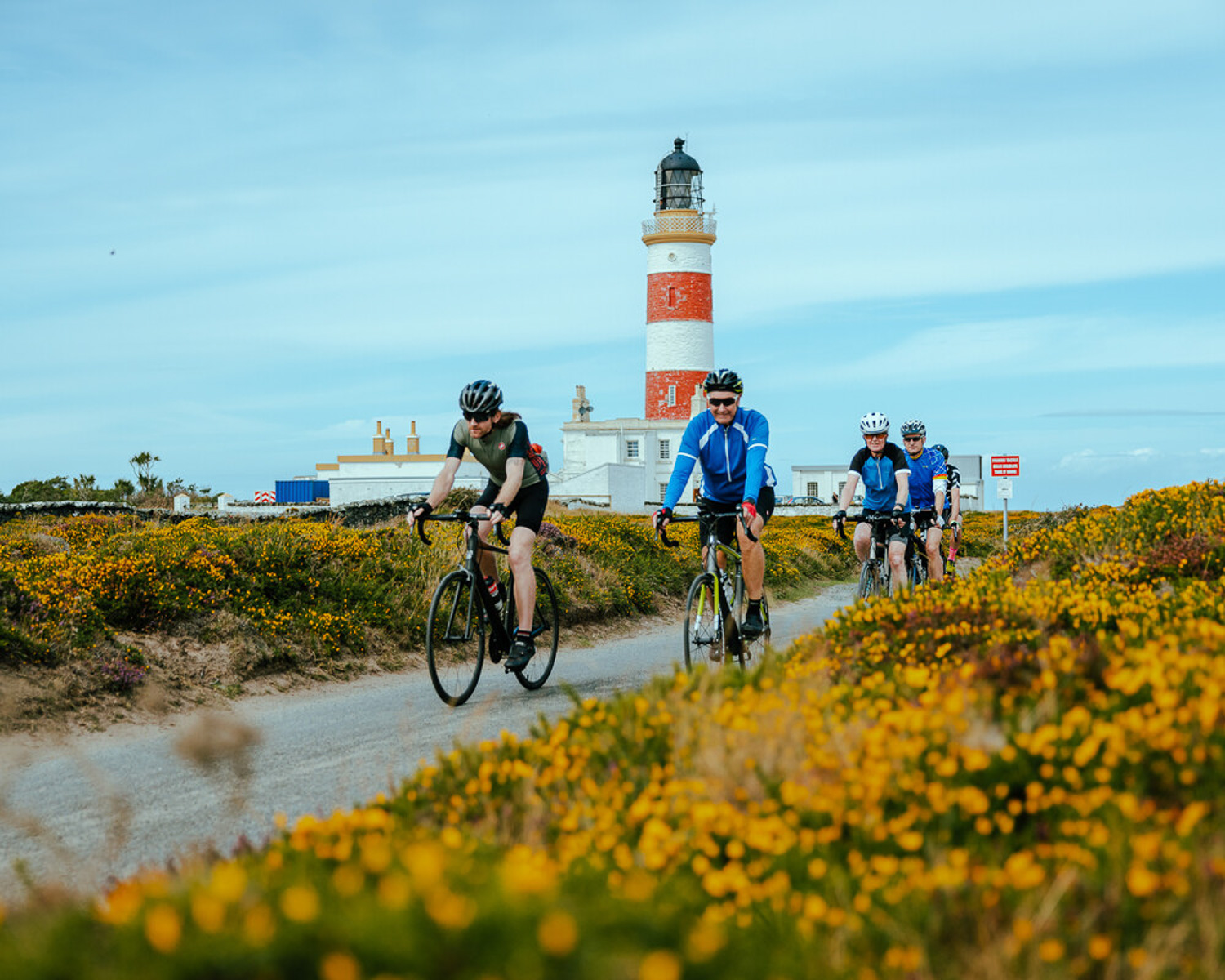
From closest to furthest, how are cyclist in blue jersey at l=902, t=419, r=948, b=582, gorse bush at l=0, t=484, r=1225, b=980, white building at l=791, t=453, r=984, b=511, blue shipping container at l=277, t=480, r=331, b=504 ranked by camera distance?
gorse bush at l=0, t=484, r=1225, b=980
cyclist in blue jersey at l=902, t=419, r=948, b=582
blue shipping container at l=277, t=480, r=331, b=504
white building at l=791, t=453, r=984, b=511

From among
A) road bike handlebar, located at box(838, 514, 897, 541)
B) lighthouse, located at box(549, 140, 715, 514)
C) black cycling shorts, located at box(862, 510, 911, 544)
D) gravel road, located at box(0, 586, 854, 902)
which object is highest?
lighthouse, located at box(549, 140, 715, 514)

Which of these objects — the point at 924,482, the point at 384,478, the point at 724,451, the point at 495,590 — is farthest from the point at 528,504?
the point at 384,478

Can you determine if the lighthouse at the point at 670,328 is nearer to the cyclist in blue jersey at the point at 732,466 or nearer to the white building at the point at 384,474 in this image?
the white building at the point at 384,474

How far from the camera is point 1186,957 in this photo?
2602mm

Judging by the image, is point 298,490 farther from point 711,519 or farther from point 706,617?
point 706,617

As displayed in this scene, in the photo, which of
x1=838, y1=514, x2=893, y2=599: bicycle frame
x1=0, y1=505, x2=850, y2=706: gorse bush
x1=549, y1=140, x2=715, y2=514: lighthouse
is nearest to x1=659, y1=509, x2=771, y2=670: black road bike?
x1=838, y1=514, x2=893, y2=599: bicycle frame

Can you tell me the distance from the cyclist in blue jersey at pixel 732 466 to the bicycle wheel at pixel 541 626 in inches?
59.5

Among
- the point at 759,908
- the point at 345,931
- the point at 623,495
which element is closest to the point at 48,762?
the point at 759,908

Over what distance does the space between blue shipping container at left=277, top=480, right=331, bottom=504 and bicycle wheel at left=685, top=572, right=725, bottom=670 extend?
73.5m

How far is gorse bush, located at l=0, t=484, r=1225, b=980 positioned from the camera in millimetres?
2066

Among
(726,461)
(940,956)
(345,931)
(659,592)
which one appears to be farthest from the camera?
(659,592)

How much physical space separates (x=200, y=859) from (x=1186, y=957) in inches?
115

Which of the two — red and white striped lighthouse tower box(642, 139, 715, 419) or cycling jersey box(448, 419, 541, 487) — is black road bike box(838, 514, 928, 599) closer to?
cycling jersey box(448, 419, 541, 487)

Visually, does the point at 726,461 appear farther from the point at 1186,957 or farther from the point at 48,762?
the point at 1186,957
